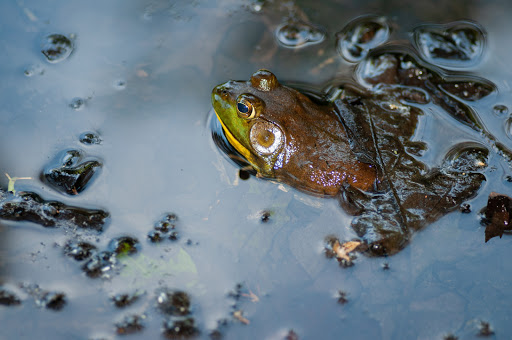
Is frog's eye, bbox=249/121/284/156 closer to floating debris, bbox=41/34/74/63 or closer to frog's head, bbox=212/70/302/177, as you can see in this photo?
frog's head, bbox=212/70/302/177

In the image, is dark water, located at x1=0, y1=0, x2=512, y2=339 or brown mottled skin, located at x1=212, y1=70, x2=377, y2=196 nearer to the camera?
dark water, located at x1=0, y1=0, x2=512, y2=339

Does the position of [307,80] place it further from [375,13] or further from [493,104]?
[493,104]

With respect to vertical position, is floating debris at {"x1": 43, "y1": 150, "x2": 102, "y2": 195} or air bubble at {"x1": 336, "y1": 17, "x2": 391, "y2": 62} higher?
air bubble at {"x1": 336, "y1": 17, "x2": 391, "y2": 62}

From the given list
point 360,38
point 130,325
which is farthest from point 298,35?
point 130,325

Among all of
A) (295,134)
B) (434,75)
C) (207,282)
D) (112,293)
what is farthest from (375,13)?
(112,293)

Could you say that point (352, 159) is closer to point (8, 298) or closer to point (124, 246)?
point (124, 246)

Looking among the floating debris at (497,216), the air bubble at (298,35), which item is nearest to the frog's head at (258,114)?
the air bubble at (298,35)

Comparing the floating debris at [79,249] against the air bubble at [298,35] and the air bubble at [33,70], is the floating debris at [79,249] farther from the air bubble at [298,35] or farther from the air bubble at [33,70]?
the air bubble at [298,35]

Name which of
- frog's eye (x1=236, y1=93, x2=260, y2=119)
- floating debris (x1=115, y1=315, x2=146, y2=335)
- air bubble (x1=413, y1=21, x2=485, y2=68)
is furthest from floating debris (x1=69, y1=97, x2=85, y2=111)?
air bubble (x1=413, y1=21, x2=485, y2=68)
